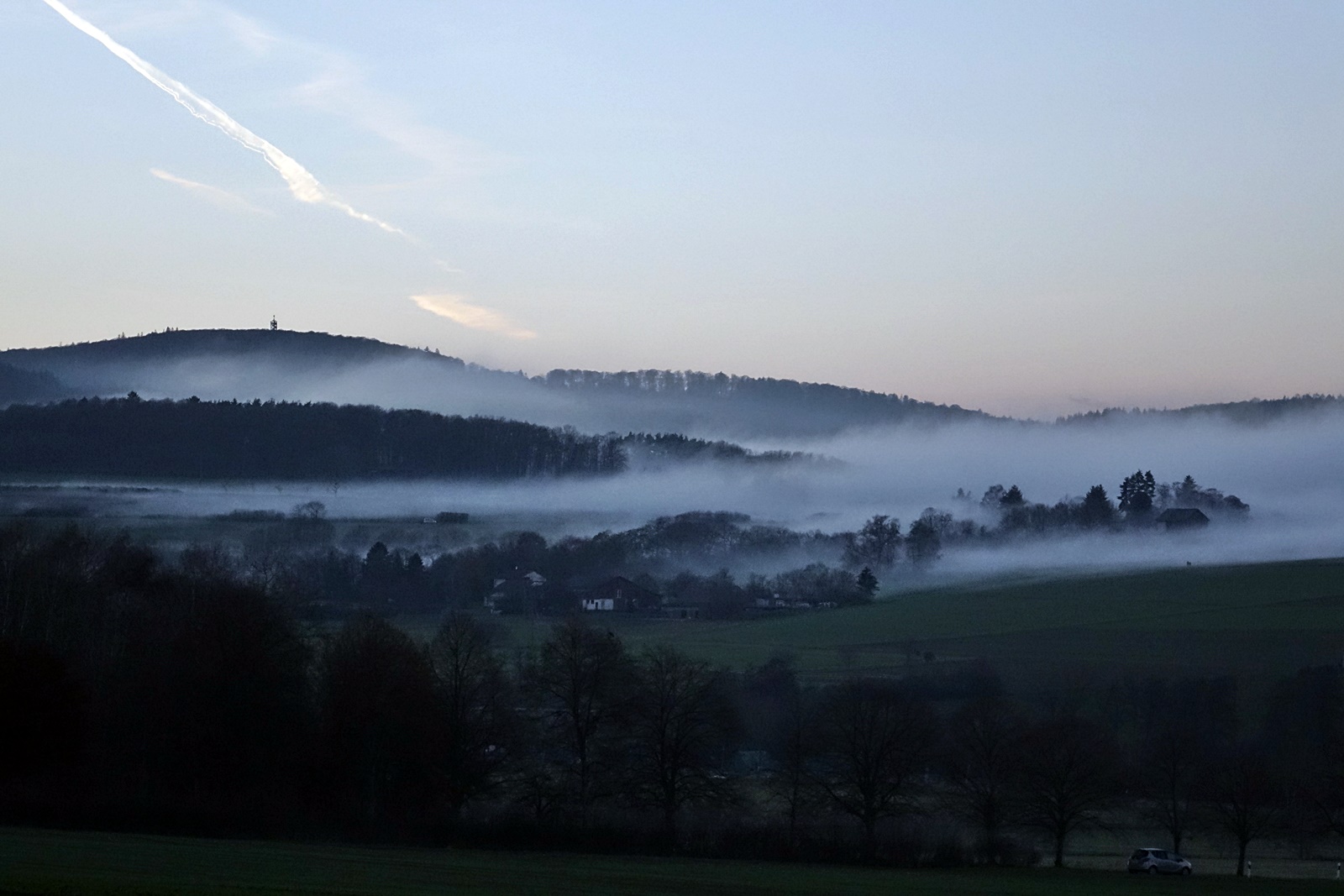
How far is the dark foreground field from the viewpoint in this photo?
32719 millimetres

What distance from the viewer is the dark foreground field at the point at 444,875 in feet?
107

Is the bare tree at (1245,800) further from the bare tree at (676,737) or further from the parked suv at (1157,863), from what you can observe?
the bare tree at (676,737)

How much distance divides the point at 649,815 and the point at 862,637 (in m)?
53.0

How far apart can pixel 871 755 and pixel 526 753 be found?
53.3ft

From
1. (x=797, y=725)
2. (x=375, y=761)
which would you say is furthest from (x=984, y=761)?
(x=375, y=761)

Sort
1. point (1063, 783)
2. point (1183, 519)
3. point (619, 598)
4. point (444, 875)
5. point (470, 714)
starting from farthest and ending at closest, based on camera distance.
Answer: point (1183, 519)
point (619, 598)
point (470, 714)
point (1063, 783)
point (444, 875)

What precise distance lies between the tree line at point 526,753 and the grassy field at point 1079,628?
19.7 metres

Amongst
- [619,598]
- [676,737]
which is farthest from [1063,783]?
[619,598]

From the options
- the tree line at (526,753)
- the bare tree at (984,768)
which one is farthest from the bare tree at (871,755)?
the bare tree at (984,768)

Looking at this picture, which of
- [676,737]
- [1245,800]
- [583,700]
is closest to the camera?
[1245,800]

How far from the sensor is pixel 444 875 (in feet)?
136

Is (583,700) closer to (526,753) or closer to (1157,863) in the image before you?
(526,753)

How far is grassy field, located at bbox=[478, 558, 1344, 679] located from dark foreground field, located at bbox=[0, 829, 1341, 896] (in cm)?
4083

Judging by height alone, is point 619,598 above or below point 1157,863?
above
